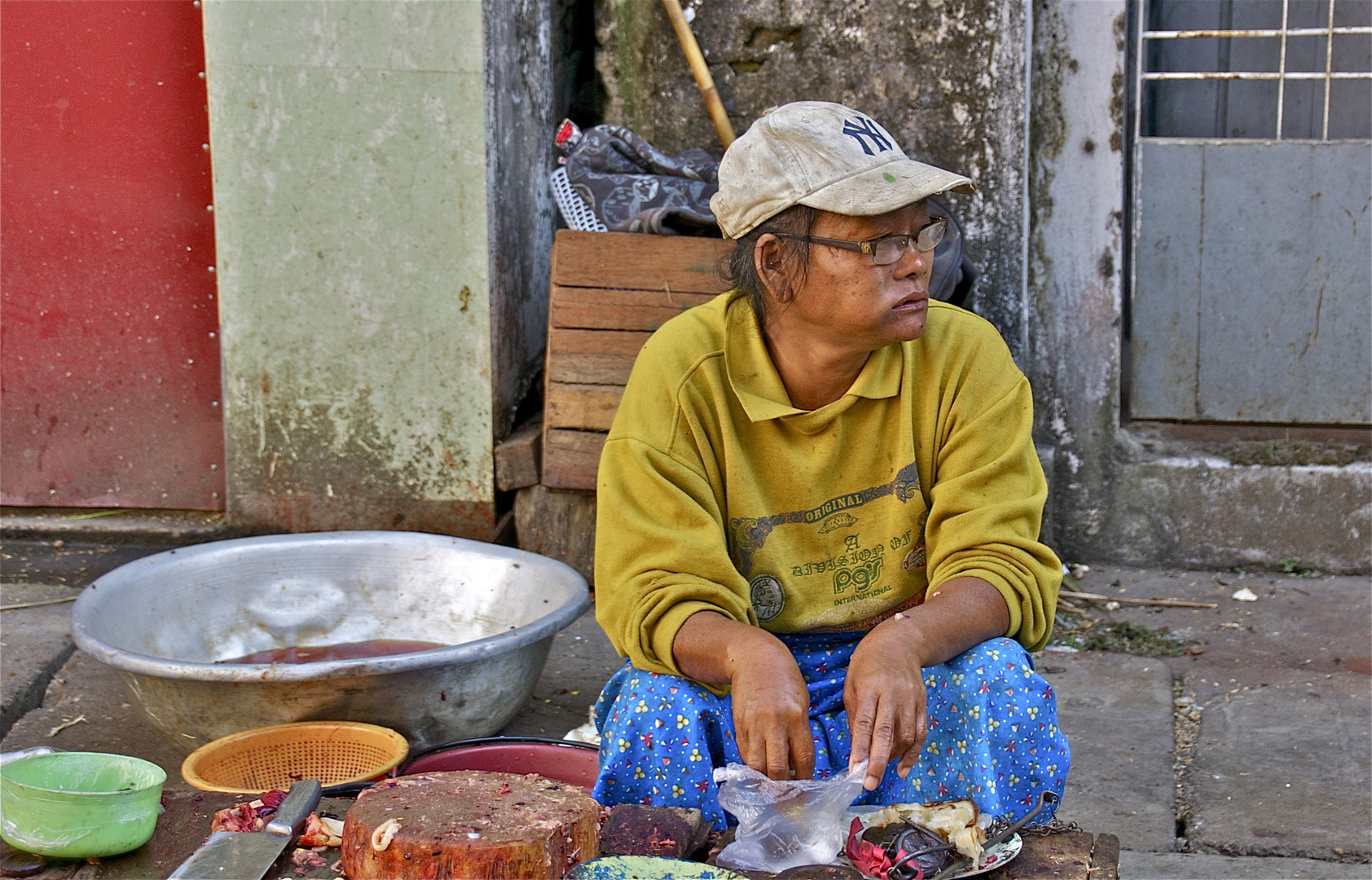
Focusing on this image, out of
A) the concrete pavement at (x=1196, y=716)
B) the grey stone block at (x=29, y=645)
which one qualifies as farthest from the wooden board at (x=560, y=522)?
the grey stone block at (x=29, y=645)

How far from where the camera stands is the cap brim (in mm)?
1896

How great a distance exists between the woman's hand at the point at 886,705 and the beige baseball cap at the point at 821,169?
66 cm

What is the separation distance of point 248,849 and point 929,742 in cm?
101

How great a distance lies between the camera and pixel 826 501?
2.07m

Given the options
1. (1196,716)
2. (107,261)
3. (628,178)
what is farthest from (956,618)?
(107,261)

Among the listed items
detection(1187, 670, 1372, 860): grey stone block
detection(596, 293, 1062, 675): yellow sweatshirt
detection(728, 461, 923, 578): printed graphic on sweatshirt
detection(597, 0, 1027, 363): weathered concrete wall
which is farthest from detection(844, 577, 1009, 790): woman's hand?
detection(597, 0, 1027, 363): weathered concrete wall

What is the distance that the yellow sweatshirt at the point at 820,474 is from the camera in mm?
1998

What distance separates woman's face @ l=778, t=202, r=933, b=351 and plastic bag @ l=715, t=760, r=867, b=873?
687mm

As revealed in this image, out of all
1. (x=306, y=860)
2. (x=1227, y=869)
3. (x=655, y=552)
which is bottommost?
(x=1227, y=869)

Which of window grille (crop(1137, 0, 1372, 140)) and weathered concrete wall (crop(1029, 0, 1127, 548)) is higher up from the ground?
window grille (crop(1137, 0, 1372, 140))

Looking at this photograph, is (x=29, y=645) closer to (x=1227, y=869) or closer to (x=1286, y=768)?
(x=1227, y=869)

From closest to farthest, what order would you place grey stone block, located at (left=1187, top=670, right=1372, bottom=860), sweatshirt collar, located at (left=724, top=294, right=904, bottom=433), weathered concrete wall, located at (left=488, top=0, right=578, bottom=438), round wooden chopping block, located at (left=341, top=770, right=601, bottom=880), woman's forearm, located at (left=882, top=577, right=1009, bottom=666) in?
round wooden chopping block, located at (left=341, top=770, right=601, bottom=880) < woman's forearm, located at (left=882, top=577, right=1009, bottom=666) < sweatshirt collar, located at (left=724, top=294, right=904, bottom=433) < grey stone block, located at (left=1187, top=670, right=1372, bottom=860) < weathered concrete wall, located at (left=488, top=0, right=578, bottom=438)

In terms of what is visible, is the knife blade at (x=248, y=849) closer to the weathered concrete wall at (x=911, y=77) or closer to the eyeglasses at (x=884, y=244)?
the eyeglasses at (x=884, y=244)

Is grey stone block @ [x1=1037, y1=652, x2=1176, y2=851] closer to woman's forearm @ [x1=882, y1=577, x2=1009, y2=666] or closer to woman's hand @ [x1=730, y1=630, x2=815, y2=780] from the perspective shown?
woman's forearm @ [x1=882, y1=577, x2=1009, y2=666]
